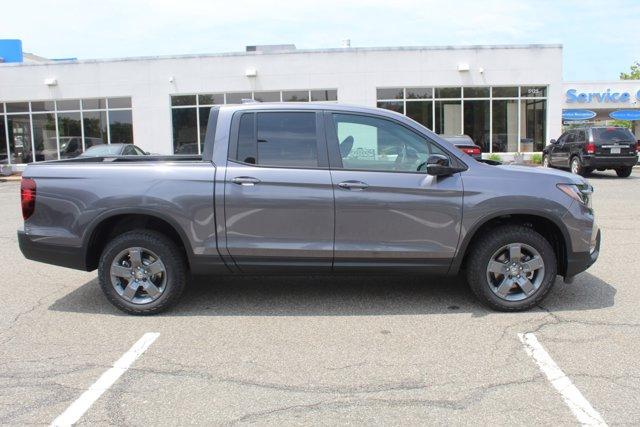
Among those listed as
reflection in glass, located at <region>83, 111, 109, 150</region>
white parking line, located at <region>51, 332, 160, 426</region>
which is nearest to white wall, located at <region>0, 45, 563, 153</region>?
reflection in glass, located at <region>83, 111, 109, 150</region>

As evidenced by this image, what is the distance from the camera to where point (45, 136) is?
26781mm

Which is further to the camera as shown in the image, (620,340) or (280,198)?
(280,198)

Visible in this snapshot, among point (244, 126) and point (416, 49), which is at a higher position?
point (416, 49)

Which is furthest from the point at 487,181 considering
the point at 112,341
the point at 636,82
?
the point at 636,82

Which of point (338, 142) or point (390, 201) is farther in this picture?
point (338, 142)

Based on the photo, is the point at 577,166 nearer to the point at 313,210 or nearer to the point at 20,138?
the point at 313,210

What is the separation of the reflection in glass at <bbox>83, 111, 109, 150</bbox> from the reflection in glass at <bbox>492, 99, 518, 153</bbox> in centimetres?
1697

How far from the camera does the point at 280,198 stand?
4945mm

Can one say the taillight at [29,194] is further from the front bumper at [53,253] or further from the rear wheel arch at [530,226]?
the rear wheel arch at [530,226]

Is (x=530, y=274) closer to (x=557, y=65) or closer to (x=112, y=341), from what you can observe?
(x=112, y=341)

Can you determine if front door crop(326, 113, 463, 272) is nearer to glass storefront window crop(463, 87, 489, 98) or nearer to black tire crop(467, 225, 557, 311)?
black tire crop(467, 225, 557, 311)

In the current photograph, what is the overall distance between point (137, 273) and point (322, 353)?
1.92 m

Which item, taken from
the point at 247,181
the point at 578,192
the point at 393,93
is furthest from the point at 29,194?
the point at 393,93

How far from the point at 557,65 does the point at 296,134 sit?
73.1ft
